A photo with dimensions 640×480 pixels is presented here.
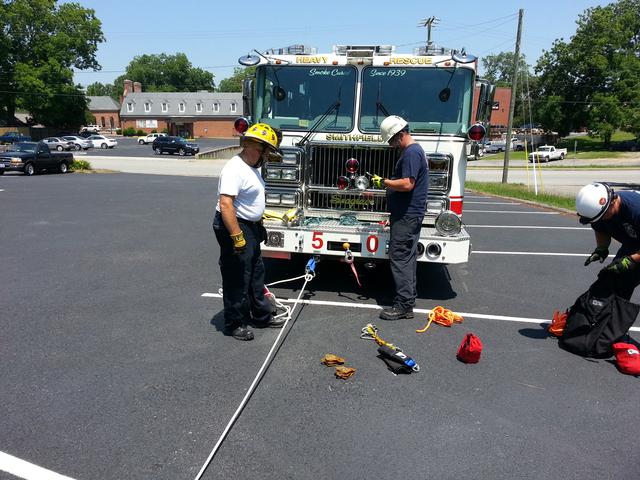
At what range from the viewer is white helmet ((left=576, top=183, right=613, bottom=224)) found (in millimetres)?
4223

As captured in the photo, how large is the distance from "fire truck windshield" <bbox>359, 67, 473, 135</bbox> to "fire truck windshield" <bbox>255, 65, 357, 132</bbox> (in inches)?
8.6

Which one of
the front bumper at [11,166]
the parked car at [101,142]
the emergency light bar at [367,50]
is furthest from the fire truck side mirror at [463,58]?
the parked car at [101,142]

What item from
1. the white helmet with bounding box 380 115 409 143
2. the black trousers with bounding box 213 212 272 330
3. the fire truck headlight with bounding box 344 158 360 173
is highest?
the white helmet with bounding box 380 115 409 143

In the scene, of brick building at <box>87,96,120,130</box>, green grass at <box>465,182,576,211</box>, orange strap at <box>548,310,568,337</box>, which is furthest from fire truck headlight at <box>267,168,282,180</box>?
brick building at <box>87,96,120,130</box>

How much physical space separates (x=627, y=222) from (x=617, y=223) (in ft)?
0.32

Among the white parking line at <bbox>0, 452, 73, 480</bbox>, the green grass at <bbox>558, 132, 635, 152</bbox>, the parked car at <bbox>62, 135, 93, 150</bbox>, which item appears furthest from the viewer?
the green grass at <bbox>558, 132, 635, 152</bbox>

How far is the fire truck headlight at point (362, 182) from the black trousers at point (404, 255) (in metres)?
0.80

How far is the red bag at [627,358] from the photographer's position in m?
4.20

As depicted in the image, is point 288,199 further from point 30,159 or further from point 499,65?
point 499,65

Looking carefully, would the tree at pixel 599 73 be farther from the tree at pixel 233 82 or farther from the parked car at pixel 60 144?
the tree at pixel 233 82

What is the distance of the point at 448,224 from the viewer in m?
5.58

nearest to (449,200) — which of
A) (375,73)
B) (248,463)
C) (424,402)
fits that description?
(375,73)

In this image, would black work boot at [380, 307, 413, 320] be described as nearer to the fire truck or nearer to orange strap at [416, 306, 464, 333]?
orange strap at [416, 306, 464, 333]

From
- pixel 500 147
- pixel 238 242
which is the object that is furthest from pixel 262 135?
pixel 500 147
